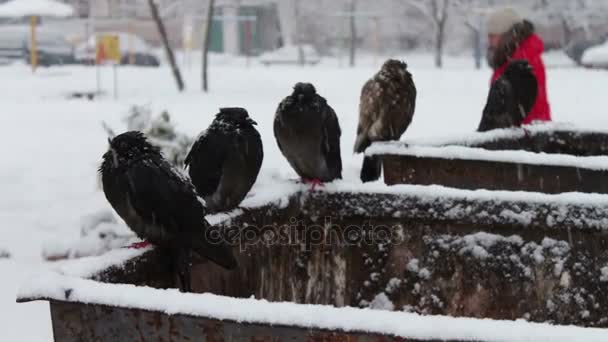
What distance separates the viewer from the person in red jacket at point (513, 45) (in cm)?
730

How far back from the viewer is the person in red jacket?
7297 millimetres

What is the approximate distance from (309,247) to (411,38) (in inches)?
1659

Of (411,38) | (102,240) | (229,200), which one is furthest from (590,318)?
(411,38)

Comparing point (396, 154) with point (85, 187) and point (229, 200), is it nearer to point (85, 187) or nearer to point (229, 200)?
point (229, 200)

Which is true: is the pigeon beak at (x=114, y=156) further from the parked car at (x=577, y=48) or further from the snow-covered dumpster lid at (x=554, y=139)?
the parked car at (x=577, y=48)

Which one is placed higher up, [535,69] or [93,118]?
[535,69]

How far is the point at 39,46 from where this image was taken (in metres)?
31.8

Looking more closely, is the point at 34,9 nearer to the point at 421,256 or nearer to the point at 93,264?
the point at 421,256

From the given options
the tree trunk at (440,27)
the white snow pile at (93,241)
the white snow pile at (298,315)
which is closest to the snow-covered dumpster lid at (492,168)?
the white snow pile at (93,241)

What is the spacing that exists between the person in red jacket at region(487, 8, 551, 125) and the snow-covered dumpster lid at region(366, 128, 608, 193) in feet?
7.23

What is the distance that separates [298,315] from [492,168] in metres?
2.83

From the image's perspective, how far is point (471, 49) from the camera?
46.3 meters

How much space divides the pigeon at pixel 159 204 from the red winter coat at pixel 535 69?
4.18 meters

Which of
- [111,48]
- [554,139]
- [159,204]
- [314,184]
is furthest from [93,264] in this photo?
[111,48]
